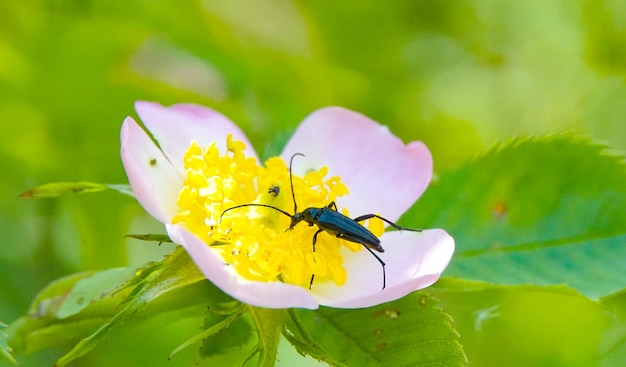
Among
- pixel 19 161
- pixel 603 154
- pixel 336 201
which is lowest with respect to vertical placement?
pixel 19 161

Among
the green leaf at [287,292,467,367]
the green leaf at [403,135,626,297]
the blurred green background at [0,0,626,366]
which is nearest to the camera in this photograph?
the green leaf at [287,292,467,367]

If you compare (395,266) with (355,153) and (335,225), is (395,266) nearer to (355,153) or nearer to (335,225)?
(335,225)


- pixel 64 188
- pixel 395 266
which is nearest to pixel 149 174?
pixel 64 188

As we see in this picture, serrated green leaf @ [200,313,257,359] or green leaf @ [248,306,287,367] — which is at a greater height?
green leaf @ [248,306,287,367]

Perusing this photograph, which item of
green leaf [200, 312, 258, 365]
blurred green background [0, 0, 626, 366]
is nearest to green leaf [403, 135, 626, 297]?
blurred green background [0, 0, 626, 366]

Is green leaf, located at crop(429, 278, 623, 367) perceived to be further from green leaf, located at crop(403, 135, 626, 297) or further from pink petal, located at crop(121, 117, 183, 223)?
pink petal, located at crop(121, 117, 183, 223)

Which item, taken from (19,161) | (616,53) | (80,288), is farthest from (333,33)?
(80,288)

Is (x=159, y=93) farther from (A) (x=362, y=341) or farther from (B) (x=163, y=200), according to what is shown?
(A) (x=362, y=341)
